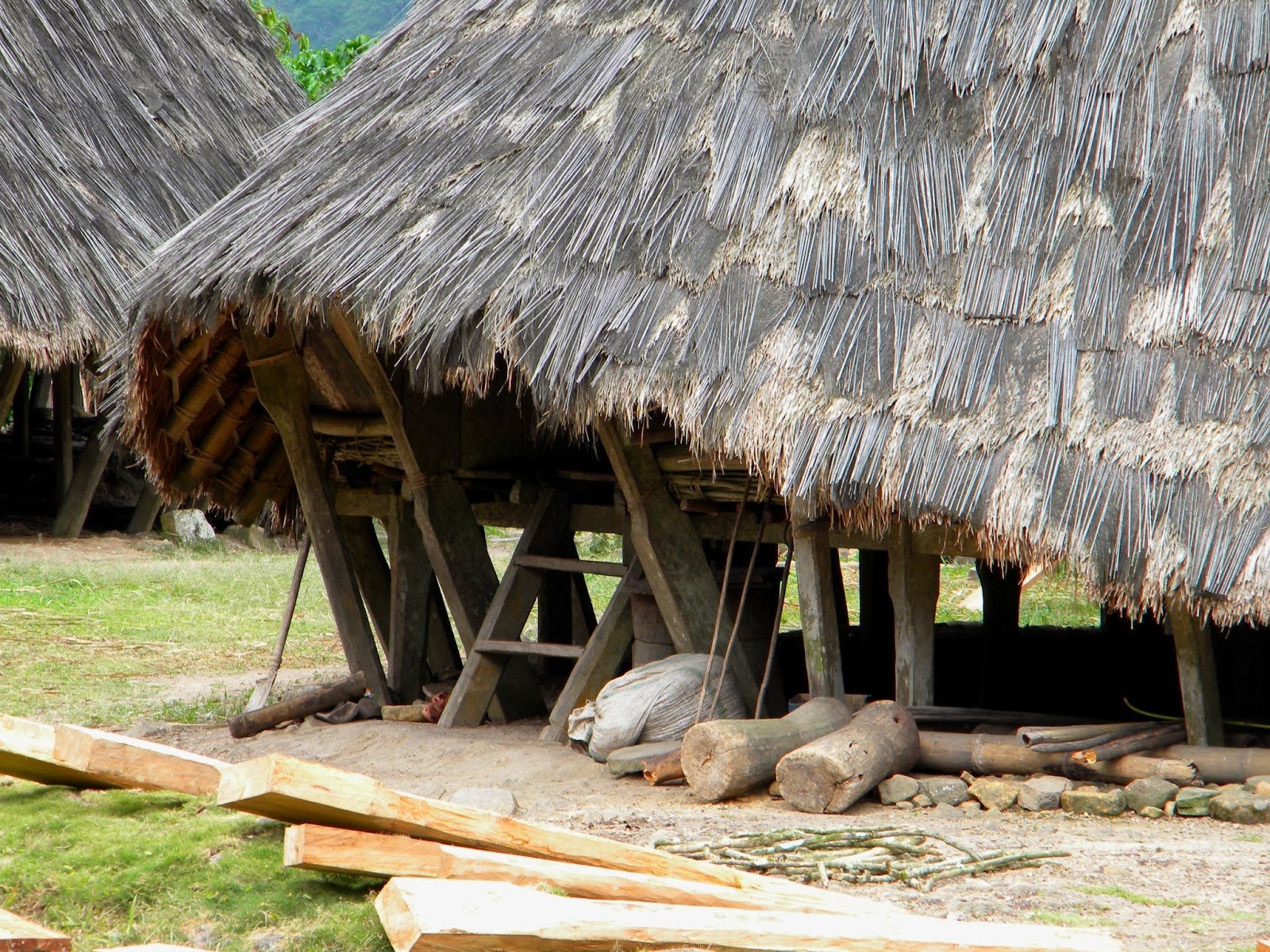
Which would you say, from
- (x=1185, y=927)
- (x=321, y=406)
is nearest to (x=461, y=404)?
(x=321, y=406)

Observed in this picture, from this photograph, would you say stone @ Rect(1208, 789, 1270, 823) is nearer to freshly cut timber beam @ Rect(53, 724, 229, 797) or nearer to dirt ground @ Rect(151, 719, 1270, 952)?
dirt ground @ Rect(151, 719, 1270, 952)

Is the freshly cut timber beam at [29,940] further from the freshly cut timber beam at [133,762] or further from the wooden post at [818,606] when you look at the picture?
the wooden post at [818,606]

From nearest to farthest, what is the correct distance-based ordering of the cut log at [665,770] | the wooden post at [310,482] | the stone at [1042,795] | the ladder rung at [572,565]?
the stone at [1042,795] → the cut log at [665,770] → the ladder rung at [572,565] → the wooden post at [310,482]

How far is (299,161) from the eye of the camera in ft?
23.6

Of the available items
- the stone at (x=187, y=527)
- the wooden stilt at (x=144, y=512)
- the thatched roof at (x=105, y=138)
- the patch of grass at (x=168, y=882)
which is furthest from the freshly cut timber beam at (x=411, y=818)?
the wooden stilt at (x=144, y=512)

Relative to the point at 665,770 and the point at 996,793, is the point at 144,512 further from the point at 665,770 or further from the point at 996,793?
the point at 996,793

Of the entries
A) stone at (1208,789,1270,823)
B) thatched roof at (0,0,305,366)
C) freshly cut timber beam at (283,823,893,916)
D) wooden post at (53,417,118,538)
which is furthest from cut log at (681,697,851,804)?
wooden post at (53,417,118,538)

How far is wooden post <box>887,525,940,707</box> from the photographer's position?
583cm

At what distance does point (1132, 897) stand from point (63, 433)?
42.6 feet

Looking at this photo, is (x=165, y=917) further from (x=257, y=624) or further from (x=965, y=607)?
(x=965, y=607)

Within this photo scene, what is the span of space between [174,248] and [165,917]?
4.20m

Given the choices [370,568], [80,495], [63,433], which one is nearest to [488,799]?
[370,568]

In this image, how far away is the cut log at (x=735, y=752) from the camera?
5.27 metres

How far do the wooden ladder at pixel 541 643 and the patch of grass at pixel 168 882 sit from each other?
8.60ft
